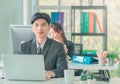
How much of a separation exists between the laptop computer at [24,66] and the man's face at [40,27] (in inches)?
26.6

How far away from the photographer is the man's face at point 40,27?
3072 millimetres

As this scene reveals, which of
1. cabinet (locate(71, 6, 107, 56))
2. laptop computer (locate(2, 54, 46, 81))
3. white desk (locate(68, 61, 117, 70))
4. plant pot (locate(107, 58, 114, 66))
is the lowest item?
white desk (locate(68, 61, 117, 70))

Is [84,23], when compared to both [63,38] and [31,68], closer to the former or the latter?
[63,38]

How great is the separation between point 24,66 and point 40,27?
730mm

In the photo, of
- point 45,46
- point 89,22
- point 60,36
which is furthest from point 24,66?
point 89,22

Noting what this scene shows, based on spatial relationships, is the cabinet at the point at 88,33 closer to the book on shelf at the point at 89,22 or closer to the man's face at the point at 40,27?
the book on shelf at the point at 89,22

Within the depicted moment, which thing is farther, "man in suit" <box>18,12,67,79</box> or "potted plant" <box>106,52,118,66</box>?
"potted plant" <box>106,52,118,66</box>

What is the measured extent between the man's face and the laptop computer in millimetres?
676

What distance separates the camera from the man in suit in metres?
3.08

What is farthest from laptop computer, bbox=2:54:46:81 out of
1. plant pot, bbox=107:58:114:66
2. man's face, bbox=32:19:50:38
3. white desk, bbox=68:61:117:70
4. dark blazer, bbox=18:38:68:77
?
plant pot, bbox=107:58:114:66

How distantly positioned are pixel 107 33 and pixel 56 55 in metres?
2.80

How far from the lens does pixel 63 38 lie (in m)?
4.75

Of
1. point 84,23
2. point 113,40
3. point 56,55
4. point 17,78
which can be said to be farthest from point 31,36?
point 113,40

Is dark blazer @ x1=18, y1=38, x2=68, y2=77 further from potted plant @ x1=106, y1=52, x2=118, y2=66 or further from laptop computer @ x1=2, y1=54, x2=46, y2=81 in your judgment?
potted plant @ x1=106, y1=52, x2=118, y2=66
